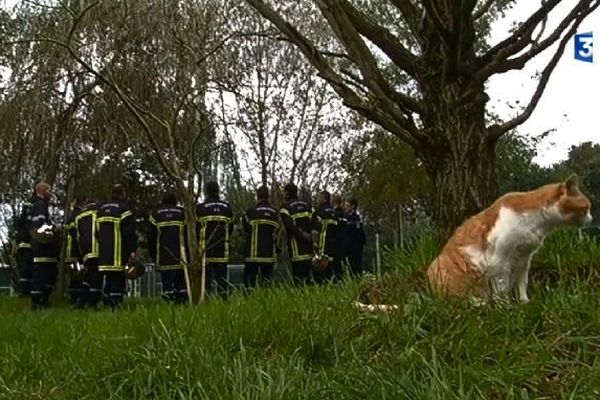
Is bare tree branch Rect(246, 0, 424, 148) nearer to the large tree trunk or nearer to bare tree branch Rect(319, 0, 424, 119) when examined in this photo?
bare tree branch Rect(319, 0, 424, 119)

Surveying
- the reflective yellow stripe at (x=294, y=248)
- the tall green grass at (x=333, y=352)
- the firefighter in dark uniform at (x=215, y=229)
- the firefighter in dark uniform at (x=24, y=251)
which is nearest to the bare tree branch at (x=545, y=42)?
the tall green grass at (x=333, y=352)

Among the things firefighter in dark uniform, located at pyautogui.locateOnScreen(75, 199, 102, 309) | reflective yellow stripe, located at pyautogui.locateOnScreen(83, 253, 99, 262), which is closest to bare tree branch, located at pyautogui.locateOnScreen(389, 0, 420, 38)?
firefighter in dark uniform, located at pyautogui.locateOnScreen(75, 199, 102, 309)

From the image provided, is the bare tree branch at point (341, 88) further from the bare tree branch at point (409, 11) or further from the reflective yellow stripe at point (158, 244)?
the reflective yellow stripe at point (158, 244)

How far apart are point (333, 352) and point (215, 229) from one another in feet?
28.4

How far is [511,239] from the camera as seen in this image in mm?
Result: 5410

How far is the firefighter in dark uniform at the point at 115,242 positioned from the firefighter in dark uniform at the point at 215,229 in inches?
45.0

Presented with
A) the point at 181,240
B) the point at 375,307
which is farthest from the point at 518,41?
the point at 181,240

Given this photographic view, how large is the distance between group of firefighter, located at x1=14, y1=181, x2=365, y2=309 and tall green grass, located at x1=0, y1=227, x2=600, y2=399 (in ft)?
21.7

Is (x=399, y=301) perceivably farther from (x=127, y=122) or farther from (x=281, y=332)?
(x=127, y=122)

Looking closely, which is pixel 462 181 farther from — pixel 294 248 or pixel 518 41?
pixel 294 248

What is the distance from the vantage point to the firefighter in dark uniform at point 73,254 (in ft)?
48.3

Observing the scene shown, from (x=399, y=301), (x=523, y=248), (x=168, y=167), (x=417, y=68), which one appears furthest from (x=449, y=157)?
(x=168, y=167)

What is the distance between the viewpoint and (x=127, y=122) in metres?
18.8

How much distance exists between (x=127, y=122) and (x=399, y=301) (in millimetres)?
14402
